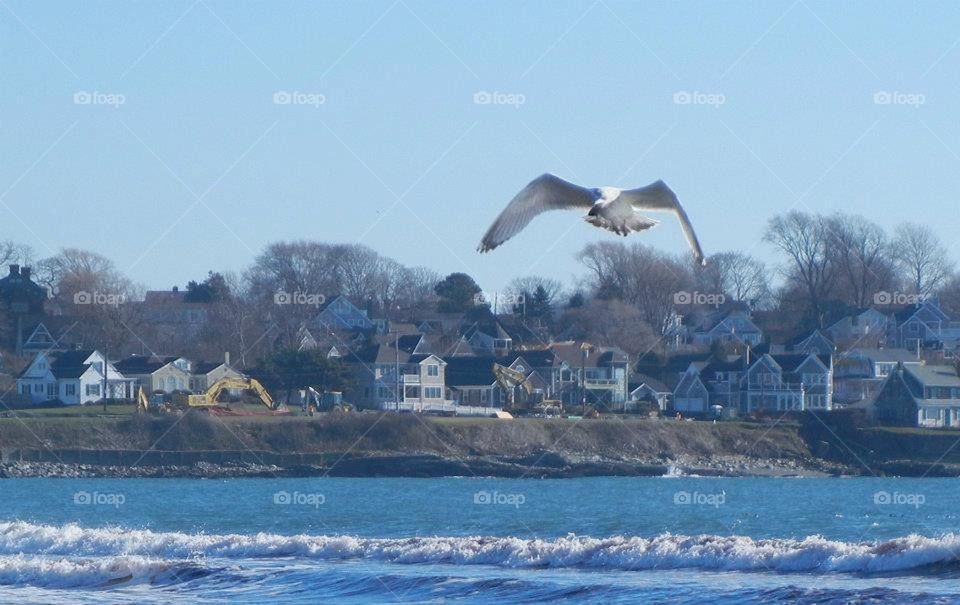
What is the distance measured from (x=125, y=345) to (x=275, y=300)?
8119 mm

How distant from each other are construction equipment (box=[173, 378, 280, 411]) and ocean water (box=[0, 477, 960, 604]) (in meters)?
25.1

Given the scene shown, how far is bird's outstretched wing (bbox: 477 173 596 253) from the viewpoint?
59.6ft

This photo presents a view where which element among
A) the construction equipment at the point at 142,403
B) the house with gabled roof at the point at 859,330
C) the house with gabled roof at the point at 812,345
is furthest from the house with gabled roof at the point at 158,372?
the house with gabled roof at the point at 859,330

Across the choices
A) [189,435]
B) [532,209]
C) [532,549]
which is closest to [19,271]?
[189,435]

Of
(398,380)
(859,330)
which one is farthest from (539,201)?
(859,330)

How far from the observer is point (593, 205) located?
18562 millimetres

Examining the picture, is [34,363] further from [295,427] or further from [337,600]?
[337,600]

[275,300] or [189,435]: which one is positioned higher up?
[275,300]

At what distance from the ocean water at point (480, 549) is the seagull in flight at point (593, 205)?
4960mm

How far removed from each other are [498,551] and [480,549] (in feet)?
1.34

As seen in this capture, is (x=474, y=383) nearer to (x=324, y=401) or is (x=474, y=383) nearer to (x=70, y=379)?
(x=324, y=401)

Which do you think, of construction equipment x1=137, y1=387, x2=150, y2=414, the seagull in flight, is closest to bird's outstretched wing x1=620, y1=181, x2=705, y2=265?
the seagull in flight

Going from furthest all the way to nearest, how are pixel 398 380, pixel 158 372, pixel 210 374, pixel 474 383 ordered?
pixel 474 383 → pixel 210 374 → pixel 158 372 → pixel 398 380

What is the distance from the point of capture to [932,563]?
22422 millimetres
